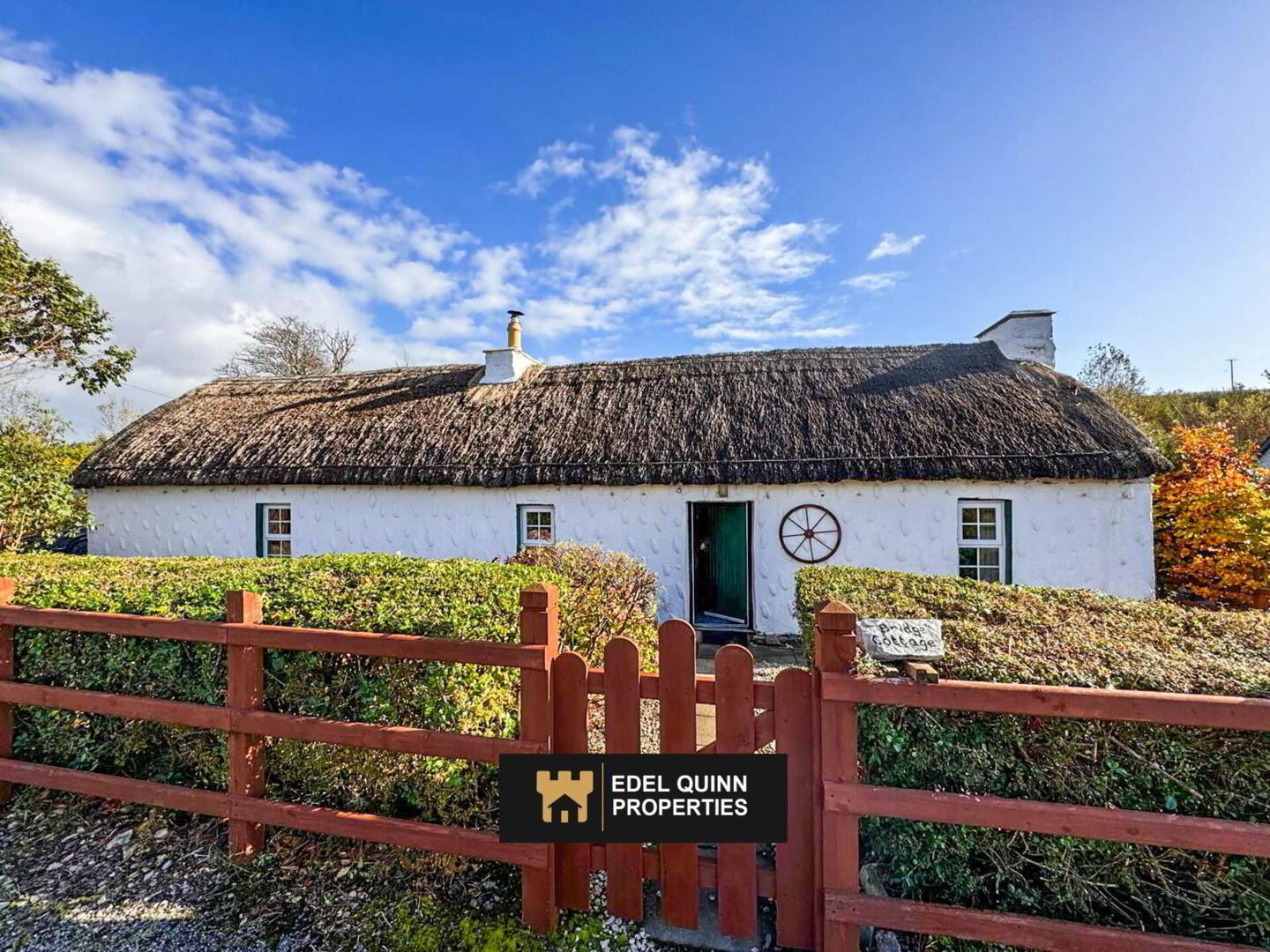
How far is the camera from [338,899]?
8.36 feet

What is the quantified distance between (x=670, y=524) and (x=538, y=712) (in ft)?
20.0

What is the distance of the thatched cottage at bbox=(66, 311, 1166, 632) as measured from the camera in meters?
7.54

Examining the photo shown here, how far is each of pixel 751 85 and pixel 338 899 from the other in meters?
10.5

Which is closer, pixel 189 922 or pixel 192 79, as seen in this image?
pixel 189 922

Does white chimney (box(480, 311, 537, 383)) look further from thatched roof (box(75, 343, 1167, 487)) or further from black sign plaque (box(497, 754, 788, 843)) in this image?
black sign plaque (box(497, 754, 788, 843))

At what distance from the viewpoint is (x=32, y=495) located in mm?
8688

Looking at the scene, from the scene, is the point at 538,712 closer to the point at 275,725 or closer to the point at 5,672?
the point at 275,725

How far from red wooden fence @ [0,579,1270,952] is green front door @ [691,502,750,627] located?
6.02 m

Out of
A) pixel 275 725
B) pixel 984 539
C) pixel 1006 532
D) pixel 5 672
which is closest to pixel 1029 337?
pixel 1006 532

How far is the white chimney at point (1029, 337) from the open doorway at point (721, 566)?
21.8 ft

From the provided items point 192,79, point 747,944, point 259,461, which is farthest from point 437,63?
point 747,944

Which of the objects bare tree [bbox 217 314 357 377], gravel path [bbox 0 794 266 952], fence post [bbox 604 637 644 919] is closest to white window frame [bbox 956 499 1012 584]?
fence post [bbox 604 637 644 919]

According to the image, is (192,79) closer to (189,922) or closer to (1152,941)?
(189,922)

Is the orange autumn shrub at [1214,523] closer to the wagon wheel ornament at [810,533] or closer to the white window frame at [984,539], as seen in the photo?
the white window frame at [984,539]
